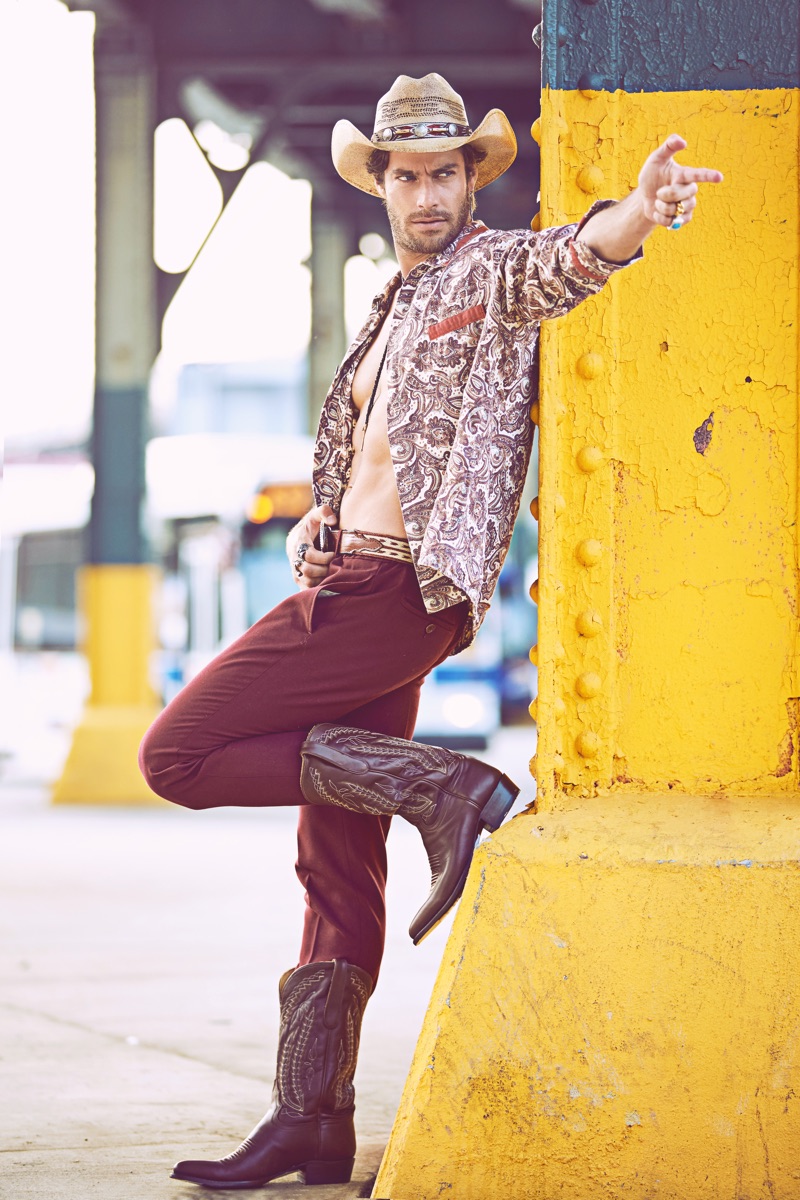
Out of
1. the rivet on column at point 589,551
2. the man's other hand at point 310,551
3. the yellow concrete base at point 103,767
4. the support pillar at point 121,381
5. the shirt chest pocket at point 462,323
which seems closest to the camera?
the rivet on column at point 589,551

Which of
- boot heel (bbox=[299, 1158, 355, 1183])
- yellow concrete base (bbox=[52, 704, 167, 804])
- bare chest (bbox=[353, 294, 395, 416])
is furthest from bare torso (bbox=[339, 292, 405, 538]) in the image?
yellow concrete base (bbox=[52, 704, 167, 804])

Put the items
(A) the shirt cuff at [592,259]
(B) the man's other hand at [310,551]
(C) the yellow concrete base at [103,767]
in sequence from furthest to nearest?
(C) the yellow concrete base at [103,767]
(B) the man's other hand at [310,551]
(A) the shirt cuff at [592,259]

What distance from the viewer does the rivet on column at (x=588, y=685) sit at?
2.61 m

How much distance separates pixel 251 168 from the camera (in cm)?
1264

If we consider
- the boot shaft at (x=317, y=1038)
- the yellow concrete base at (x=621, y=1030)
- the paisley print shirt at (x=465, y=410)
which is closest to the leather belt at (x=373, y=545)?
the paisley print shirt at (x=465, y=410)

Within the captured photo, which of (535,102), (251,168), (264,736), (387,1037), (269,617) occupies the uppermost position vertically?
(535,102)

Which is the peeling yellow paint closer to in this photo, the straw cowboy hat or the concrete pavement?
the straw cowboy hat

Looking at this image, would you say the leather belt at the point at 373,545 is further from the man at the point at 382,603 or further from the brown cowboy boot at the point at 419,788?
the brown cowboy boot at the point at 419,788

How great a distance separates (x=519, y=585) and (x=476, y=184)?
17.6 metres

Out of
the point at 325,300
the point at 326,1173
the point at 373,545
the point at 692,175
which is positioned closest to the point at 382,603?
the point at 373,545

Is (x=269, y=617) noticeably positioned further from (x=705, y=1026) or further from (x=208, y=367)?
(x=208, y=367)

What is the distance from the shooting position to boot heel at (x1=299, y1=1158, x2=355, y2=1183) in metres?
2.93

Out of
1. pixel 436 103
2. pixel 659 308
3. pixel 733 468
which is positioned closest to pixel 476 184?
pixel 436 103

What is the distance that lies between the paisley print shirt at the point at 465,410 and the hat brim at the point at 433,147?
0.66 feet
